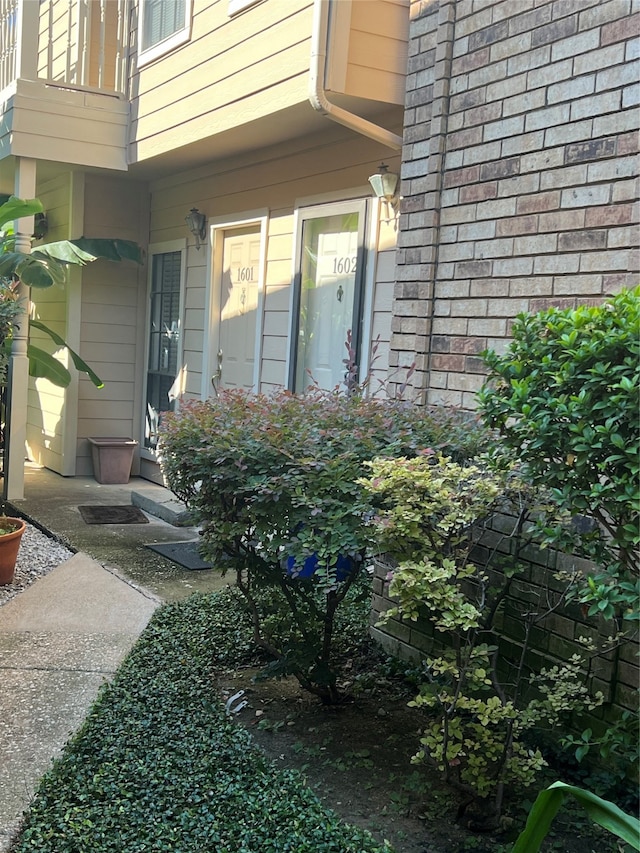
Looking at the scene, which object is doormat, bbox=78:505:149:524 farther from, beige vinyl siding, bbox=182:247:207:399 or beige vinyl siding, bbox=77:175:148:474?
beige vinyl siding, bbox=77:175:148:474

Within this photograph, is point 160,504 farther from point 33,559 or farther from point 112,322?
point 112,322

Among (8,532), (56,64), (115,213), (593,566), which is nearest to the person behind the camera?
(593,566)

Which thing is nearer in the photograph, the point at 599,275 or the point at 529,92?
the point at 599,275

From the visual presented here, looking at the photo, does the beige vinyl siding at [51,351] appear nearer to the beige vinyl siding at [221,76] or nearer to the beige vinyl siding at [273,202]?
the beige vinyl siding at [273,202]

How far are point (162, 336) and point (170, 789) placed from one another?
6.87 meters

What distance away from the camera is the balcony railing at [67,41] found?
7.89m

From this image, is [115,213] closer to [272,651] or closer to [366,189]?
[366,189]

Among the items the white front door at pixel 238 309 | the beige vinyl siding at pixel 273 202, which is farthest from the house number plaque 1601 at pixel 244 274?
the beige vinyl siding at pixel 273 202

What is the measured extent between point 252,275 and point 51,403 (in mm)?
3752

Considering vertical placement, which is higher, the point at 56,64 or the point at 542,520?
the point at 56,64

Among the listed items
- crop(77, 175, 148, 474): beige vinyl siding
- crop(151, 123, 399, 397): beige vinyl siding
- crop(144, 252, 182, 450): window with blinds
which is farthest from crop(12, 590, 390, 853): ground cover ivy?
crop(77, 175, 148, 474): beige vinyl siding

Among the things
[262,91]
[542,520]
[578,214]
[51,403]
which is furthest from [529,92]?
[51,403]

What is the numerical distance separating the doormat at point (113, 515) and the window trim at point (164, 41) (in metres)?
4.19

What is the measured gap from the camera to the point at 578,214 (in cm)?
360
